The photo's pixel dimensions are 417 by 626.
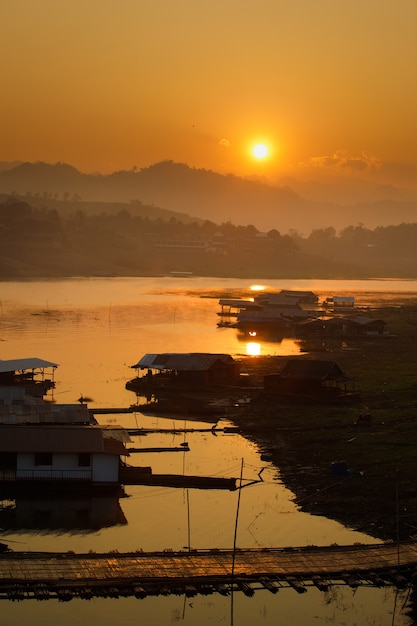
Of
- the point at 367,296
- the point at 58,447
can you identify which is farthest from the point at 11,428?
the point at 367,296

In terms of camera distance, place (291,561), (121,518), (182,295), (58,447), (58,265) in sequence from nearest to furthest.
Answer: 1. (291,561)
2. (121,518)
3. (58,447)
4. (182,295)
5. (58,265)

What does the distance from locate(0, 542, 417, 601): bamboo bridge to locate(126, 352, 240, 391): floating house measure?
77.2 feet

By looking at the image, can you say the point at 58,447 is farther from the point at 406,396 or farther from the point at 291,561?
the point at 406,396

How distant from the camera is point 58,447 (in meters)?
27.9

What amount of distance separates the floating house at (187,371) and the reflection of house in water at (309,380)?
128 inches

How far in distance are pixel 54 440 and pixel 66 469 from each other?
0.88 metres

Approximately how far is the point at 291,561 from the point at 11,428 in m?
10.2

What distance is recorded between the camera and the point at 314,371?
42.8 meters

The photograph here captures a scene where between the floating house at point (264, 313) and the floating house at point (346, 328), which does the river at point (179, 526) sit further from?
the floating house at point (264, 313)

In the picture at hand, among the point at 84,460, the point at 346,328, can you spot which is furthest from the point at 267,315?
the point at 84,460

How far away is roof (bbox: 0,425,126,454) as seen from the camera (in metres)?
27.8

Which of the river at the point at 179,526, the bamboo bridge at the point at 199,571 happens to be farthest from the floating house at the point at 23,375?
the bamboo bridge at the point at 199,571

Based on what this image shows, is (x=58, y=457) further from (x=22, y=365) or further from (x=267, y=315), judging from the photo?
(x=267, y=315)

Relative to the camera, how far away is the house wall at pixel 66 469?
2786 cm
